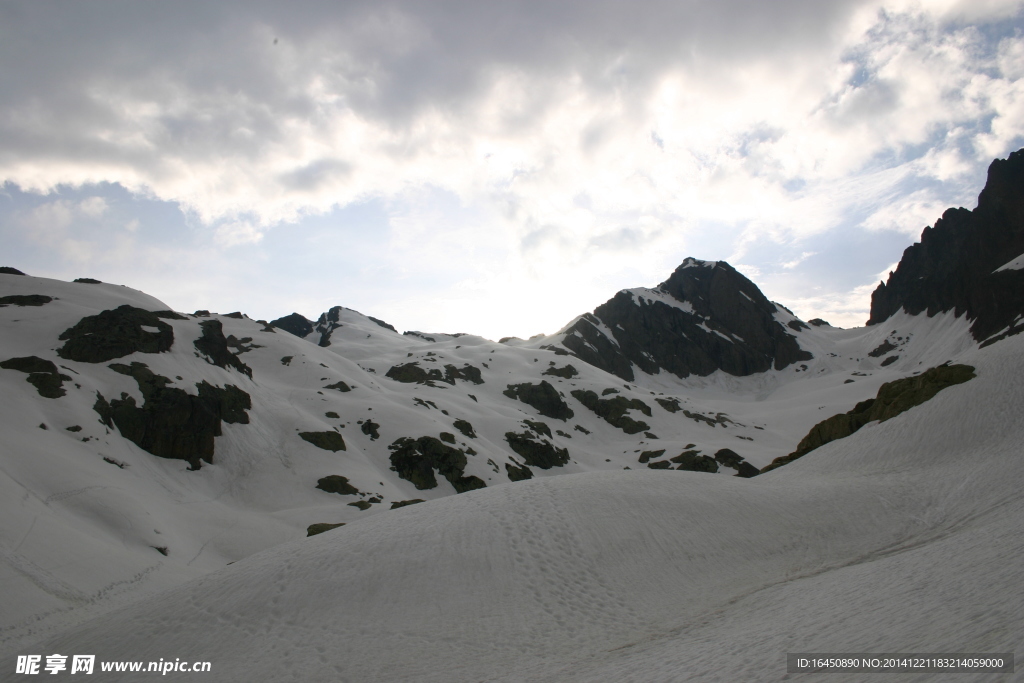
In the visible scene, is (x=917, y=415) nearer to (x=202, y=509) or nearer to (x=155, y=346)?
(x=202, y=509)

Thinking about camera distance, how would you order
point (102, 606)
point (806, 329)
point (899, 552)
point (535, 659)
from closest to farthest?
point (535, 659) < point (899, 552) < point (102, 606) < point (806, 329)

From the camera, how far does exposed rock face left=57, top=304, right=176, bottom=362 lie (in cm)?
4066

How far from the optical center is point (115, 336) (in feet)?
141

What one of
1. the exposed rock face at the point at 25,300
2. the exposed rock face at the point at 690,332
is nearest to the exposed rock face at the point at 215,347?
the exposed rock face at the point at 25,300

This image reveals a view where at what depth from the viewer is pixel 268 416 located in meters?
50.1

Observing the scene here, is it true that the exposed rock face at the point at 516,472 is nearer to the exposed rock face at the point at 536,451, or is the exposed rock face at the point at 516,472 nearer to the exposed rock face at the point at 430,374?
the exposed rock face at the point at 536,451

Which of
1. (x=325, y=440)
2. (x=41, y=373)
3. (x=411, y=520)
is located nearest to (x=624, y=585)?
(x=411, y=520)

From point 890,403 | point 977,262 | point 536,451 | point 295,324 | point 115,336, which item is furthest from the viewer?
point 295,324

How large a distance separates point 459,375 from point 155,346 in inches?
2235

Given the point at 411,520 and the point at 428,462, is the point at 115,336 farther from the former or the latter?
the point at 411,520

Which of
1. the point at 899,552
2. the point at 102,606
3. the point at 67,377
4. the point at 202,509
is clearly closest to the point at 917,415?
the point at 899,552

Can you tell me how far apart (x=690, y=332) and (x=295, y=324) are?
405 feet

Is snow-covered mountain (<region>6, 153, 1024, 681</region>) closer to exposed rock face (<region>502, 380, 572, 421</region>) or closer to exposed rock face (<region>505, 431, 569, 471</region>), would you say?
exposed rock face (<region>505, 431, 569, 471</region>)

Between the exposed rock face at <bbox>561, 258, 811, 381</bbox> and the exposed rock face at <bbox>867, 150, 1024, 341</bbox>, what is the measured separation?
3600 cm
